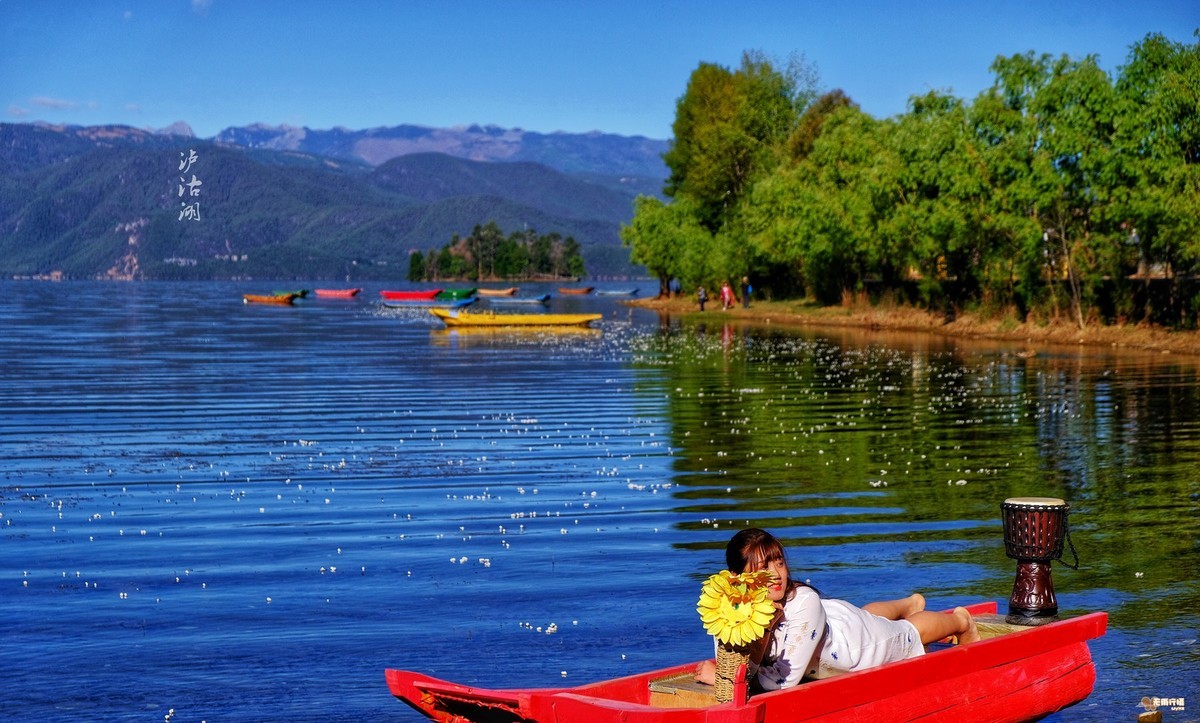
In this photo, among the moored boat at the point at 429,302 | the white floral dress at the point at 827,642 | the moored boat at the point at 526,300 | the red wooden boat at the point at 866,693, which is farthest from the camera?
the moored boat at the point at 429,302

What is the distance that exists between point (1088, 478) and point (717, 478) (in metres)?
5.14

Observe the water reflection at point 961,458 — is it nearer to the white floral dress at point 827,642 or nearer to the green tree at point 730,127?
the white floral dress at point 827,642

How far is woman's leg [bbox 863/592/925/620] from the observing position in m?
9.94

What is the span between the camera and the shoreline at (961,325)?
160ft

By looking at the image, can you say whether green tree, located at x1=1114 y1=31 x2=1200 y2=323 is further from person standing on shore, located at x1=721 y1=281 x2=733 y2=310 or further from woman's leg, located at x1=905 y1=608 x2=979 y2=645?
person standing on shore, located at x1=721 y1=281 x2=733 y2=310

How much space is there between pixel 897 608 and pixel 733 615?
2.14 metres

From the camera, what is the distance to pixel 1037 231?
51375 mm

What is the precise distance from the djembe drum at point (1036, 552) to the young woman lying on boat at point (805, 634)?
1416mm

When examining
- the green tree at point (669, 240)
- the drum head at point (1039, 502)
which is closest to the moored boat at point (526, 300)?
the green tree at point (669, 240)

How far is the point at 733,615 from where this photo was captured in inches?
331

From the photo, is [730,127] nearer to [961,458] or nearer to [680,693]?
[961,458]

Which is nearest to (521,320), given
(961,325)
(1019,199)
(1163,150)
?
(961,325)

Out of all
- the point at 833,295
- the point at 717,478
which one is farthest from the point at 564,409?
the point at 833,295

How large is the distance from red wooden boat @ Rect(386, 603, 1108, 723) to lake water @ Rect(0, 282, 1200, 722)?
415 mm
